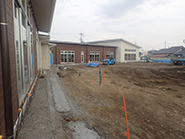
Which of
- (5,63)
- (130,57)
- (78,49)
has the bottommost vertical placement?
(5,63)

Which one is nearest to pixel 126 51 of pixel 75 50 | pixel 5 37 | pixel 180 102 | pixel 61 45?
pixel 75 50

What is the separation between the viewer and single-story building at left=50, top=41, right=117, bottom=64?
2648cm

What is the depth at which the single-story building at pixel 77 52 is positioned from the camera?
2648 cm

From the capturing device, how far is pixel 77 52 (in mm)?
29312

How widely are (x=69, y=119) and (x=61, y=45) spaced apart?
23.9 metres

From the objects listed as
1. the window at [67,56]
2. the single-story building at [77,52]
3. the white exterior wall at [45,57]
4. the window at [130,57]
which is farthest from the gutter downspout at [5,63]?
the window at [130,57]

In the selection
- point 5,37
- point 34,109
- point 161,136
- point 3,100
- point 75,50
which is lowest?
point 161,136

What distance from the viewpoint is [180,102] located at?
714 centimetres

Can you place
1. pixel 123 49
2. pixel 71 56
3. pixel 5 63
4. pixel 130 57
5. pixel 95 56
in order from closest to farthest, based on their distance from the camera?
pixel 5 63 < pixel 71 56 < pixel 95 56 < pixel 123 49 < pixel 130 57

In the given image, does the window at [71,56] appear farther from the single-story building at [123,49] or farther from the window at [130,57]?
the window at [130,57]

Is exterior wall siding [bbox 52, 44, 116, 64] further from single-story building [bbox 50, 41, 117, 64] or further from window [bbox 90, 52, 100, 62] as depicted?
window [bbox 90, 52, 100, 62]

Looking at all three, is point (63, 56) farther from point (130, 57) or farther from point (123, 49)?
point (130, 57)

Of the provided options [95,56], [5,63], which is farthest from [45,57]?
[95,56]

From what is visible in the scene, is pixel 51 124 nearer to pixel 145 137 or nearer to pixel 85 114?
pixel 85 114
